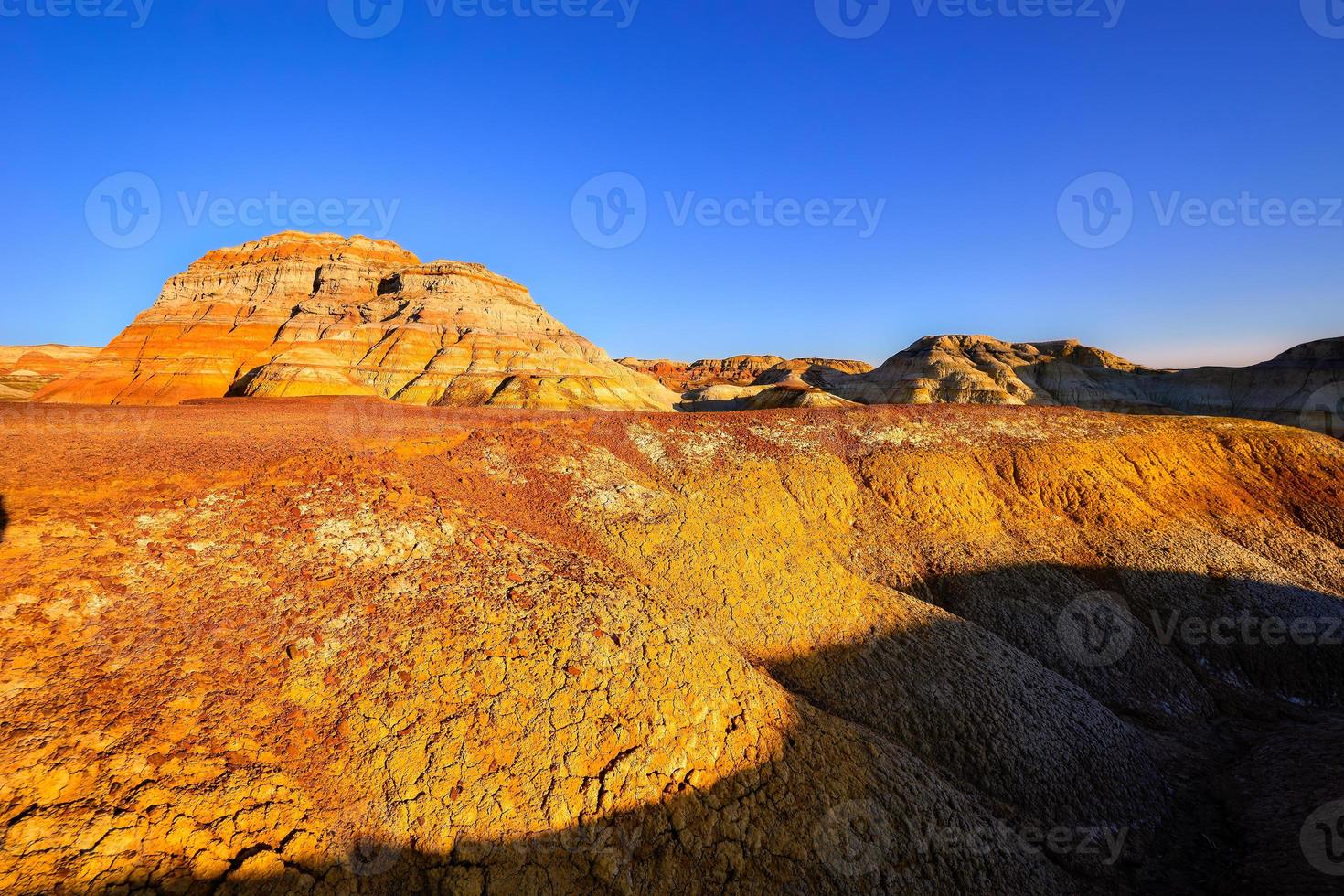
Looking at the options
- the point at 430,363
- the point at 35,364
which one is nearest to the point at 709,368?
the point at 430,363

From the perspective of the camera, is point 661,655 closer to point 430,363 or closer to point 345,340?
point 430,363

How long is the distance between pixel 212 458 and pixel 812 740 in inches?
475

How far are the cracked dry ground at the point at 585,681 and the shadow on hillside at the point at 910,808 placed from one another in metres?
0.04


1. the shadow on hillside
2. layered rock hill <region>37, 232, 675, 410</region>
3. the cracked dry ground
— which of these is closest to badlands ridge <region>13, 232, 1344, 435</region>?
layered rock hill <region>37, 232, 675, 410</region>

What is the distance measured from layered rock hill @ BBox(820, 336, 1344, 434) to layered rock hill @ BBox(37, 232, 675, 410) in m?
36.3

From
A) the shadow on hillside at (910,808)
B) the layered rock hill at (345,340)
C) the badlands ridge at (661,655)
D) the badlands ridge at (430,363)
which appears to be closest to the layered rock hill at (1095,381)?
the badlands ridge at (430,363)

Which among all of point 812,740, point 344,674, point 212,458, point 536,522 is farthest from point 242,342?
point 812,740

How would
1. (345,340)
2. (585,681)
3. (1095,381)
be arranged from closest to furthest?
(585,681)
(345,340)
(1095,381)

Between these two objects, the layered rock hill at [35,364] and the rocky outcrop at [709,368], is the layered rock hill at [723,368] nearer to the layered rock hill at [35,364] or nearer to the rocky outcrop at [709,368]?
the rocky outcrop at [709,368]

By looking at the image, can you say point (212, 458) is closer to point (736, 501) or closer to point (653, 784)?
point (653, 784)

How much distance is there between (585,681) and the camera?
6.77 meters

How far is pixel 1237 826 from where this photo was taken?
888 centimetres

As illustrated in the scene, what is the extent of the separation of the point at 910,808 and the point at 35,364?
119770 millimetres

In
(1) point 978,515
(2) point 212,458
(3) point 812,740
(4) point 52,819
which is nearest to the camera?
(4) point 52,819
